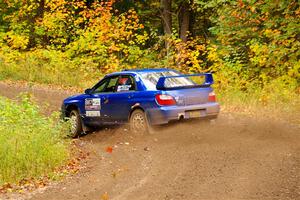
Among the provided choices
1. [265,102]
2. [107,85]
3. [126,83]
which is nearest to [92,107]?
[107,85]

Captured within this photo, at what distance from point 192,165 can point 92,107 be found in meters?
4.85

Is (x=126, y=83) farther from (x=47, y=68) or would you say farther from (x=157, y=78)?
(x=47, y=68)

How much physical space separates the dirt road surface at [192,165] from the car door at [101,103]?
389 mm

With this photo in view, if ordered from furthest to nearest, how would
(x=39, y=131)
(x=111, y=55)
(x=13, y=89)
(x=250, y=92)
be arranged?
1. (x=111, y=55)
2. (x=13, y=89)
3. (x=250, y=92)
4. (x=39, y=131)

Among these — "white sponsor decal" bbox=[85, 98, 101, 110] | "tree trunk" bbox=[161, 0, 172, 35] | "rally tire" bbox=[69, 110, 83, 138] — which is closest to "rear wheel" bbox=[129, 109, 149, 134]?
"white sponsor decal" bbox=[85, 98, 101, 110]

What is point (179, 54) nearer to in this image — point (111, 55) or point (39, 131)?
point (111, 55)

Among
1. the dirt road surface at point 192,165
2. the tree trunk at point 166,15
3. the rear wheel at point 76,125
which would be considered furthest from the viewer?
the tree trunk at point 166,15

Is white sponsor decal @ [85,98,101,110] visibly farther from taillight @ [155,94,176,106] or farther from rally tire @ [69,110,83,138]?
taillight @ [155,94,176,106]

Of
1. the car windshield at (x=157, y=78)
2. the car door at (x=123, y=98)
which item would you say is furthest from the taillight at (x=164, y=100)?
the car door at (x=123, y=98)

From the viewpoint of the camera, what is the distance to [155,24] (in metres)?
31.3

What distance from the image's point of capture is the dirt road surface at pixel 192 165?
7387 mm

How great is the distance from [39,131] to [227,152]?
3746mm

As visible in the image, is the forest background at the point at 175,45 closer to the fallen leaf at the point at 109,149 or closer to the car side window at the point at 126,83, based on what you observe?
the car side window at the point at 126,83

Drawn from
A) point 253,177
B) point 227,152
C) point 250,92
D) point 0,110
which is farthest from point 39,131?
point 250,92
